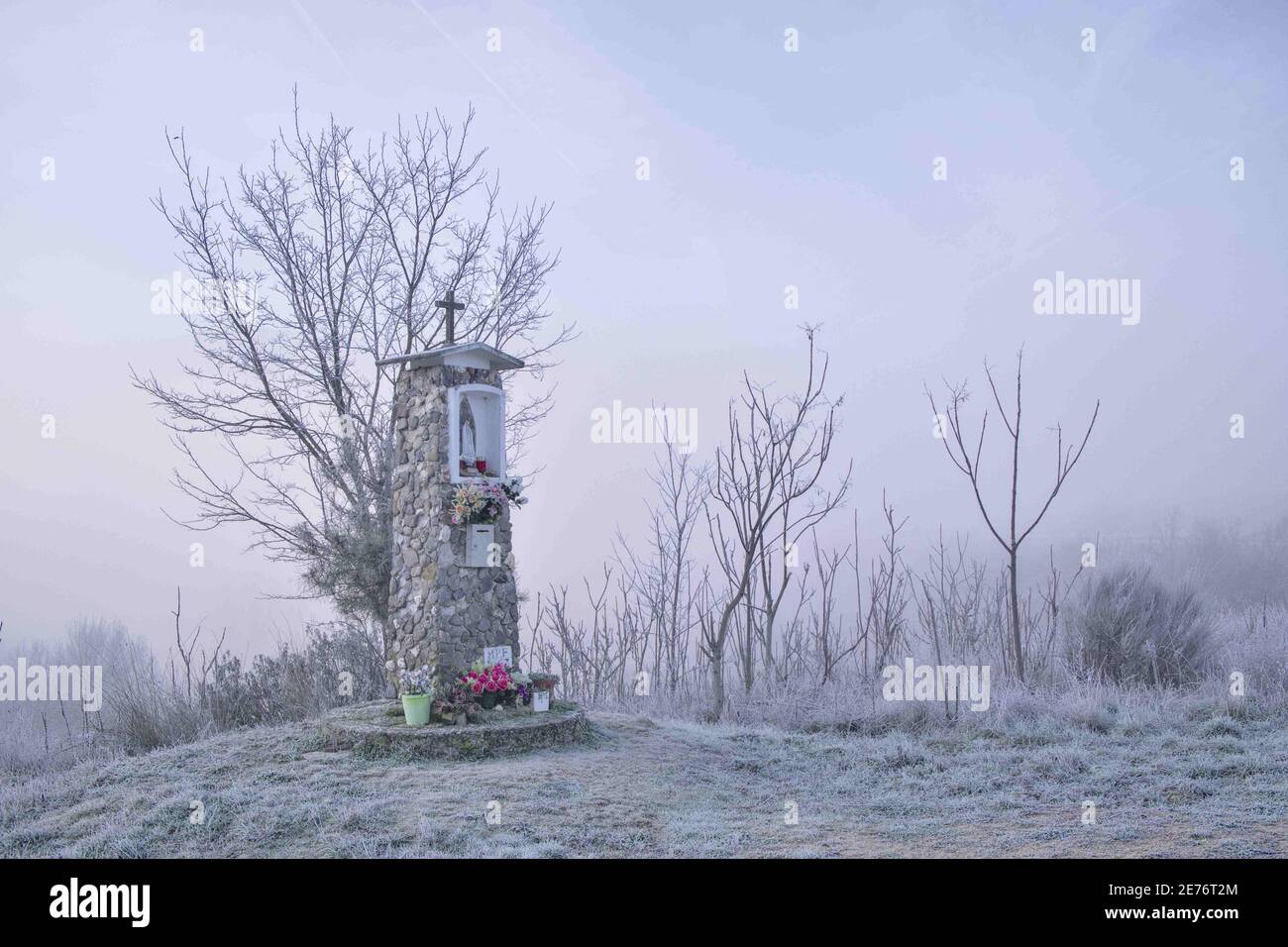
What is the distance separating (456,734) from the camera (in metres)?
7.73

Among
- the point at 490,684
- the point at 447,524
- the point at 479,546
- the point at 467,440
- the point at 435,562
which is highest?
the point at 467,440

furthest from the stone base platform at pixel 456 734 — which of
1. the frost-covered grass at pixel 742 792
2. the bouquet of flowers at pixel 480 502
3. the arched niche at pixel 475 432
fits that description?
the arched niche at pixel 475 432

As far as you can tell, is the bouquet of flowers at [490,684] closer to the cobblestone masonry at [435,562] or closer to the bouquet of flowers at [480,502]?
the cobblestone masonry at [435,562]

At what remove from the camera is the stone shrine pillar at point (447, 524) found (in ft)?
28.8

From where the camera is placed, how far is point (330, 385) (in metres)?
11.5

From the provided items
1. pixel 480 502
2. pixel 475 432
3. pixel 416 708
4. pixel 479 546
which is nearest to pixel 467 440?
pixel 475 432

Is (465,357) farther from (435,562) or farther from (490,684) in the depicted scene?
(490,684)

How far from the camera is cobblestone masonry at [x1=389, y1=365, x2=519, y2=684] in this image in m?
8.74

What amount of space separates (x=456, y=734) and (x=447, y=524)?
6.32 feet

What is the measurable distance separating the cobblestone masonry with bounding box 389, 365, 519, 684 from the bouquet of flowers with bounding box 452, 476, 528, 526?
0.09 meters

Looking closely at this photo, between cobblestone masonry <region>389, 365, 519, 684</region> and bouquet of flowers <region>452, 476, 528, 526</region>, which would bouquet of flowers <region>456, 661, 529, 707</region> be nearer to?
cobblestone masonry <region>389, 365, 519, 684</region>

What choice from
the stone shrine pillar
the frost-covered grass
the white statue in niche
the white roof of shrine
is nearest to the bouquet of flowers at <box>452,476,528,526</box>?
the stone shrine pillar

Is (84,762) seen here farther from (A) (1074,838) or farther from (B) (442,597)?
(A) (1074,838)
